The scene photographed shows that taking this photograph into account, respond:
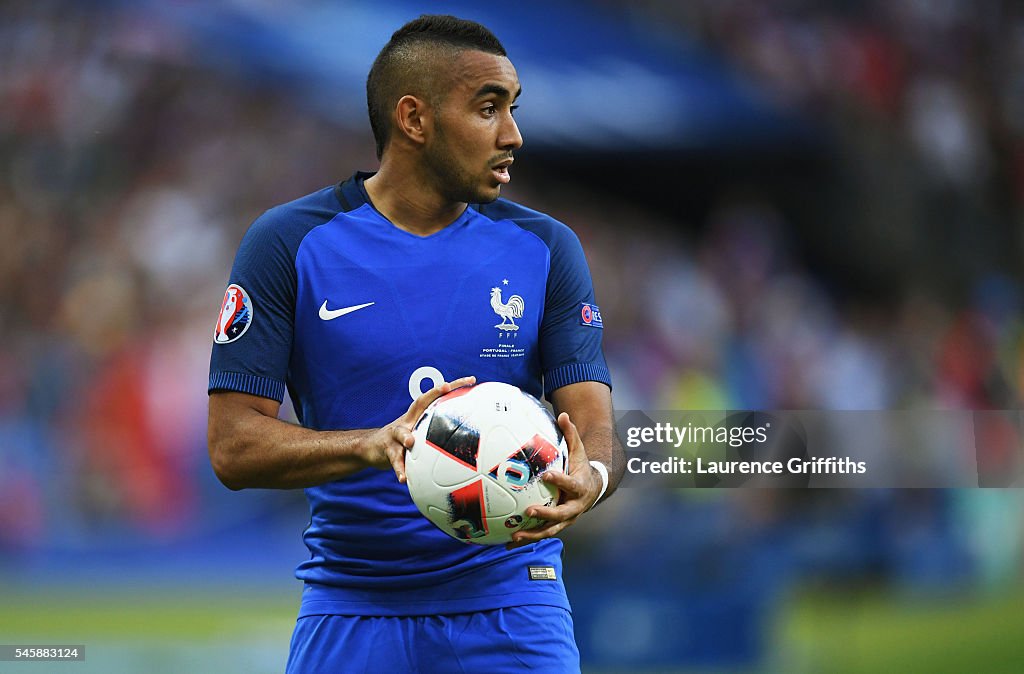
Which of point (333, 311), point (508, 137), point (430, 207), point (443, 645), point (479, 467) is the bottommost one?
point (443, 645)

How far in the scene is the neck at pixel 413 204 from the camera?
331cm

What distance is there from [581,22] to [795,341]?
2586 mm

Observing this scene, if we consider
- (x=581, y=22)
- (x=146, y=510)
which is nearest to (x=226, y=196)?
(x=146, y=510)

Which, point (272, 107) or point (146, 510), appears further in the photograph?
point (272, 107)

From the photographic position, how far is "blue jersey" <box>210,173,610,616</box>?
3041 millimetres

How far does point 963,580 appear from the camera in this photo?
7.21 meters

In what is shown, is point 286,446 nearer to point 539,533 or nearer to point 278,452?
point 278,452

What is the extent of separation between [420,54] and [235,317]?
892 millimetres

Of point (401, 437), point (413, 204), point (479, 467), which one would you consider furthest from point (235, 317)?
point (479, 467)

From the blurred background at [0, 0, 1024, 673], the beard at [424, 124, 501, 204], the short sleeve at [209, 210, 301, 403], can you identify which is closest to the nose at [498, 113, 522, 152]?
the beard at [424, 124, 501, 204]

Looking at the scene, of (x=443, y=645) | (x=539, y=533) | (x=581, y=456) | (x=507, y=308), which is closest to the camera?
(x=539, y=533)

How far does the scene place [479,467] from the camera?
8.45 ft

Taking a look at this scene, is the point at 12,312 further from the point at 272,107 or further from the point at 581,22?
the point at 581,22

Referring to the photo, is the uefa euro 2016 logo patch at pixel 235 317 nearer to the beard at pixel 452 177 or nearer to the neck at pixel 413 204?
the neck at pixel 413 204
